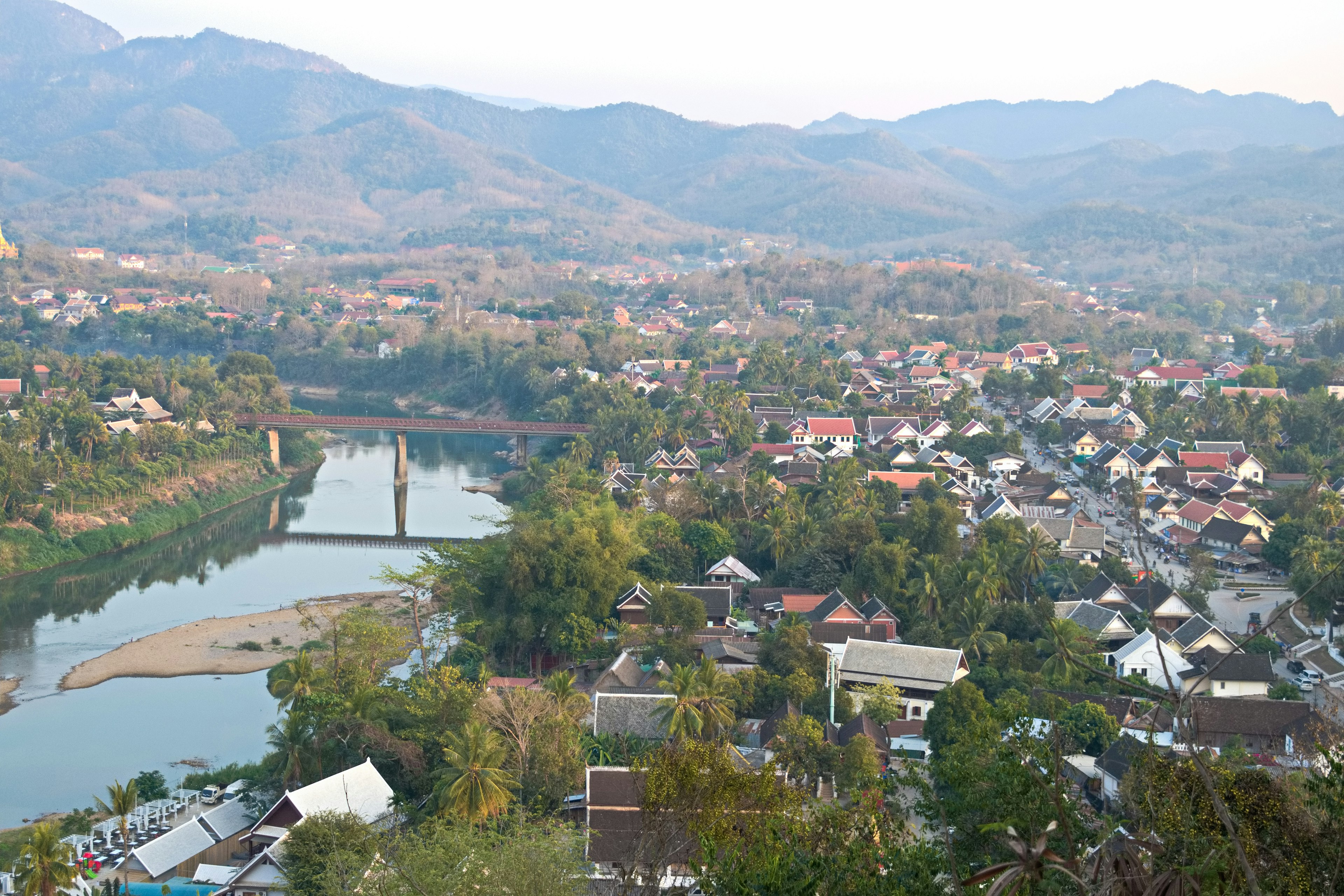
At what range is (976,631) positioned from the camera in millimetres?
18328

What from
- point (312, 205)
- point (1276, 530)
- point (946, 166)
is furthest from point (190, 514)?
point (946, 166)

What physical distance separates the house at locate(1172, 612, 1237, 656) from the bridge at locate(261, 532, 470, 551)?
49.1 ft

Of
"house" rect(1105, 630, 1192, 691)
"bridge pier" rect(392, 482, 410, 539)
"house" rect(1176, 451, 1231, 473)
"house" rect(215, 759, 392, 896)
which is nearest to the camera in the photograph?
"house" rect(215, 759, 392, 896)

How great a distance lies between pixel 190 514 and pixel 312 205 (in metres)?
118

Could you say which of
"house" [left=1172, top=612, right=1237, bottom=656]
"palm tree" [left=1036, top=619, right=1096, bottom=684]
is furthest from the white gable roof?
"house" [left=1172, top=612, right=1237, bottom=656]

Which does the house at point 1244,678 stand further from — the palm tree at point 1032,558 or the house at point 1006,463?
the house at point 1006,463

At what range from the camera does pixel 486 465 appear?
130ft

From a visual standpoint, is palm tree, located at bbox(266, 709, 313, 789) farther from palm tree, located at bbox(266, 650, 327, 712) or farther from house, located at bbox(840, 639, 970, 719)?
house, located at bbox(840, 639, 970, 719)

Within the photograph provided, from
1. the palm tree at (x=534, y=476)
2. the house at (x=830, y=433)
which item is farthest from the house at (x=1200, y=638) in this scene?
the house at (x=830, y=433)

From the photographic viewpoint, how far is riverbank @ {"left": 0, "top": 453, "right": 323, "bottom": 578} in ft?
87.8

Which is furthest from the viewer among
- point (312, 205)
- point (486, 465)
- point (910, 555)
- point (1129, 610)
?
point (312, 205)

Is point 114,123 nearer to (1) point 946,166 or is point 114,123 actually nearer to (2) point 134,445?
(1) point 946,166

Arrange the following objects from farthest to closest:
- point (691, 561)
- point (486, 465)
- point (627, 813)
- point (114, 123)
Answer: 1. point (114, 123)
2. point (486, 465)
3. point (691, 561)
4. point (627, 813)

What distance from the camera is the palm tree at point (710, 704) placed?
1471 cm
